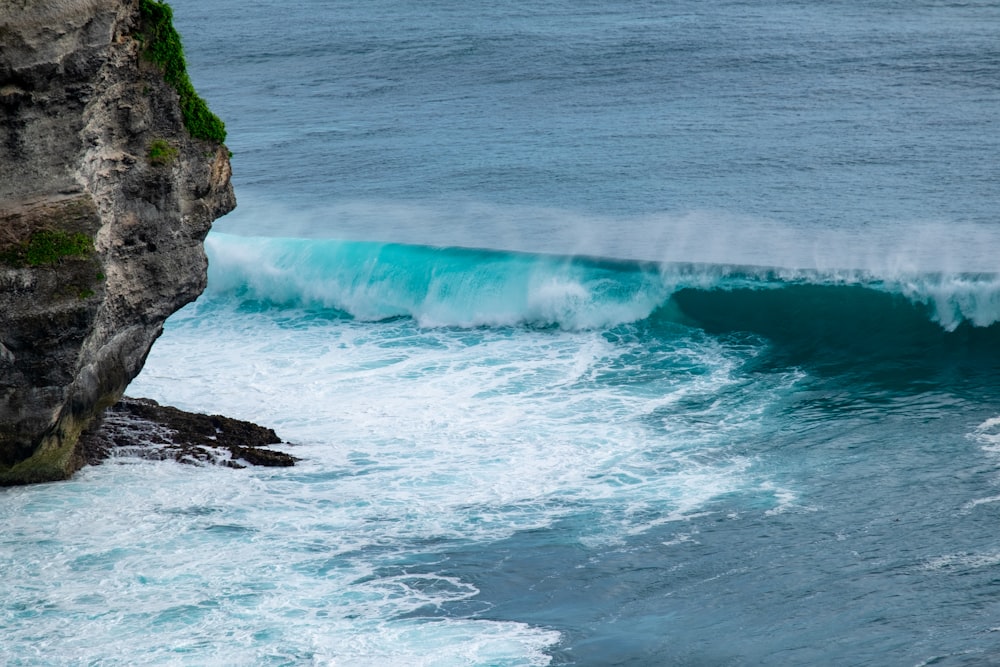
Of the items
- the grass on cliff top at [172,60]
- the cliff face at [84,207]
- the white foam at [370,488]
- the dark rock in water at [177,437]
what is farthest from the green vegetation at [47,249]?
the dark rock in water at [177,437]

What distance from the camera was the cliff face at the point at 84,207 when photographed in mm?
11961

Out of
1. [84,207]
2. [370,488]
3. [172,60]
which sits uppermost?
[172,60]

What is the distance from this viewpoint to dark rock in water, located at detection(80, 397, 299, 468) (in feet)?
53.3

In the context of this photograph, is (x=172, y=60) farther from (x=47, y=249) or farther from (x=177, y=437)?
(x=177, y=437)

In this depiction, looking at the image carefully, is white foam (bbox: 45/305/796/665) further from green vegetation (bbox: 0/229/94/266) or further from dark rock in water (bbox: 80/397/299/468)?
green vegetation (bbox: 0/229/94/266)

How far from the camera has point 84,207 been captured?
41.3 feet

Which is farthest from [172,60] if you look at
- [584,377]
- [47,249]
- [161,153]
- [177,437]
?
[584,377]

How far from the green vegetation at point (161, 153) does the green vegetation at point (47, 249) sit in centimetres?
130

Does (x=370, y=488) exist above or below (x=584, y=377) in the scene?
below

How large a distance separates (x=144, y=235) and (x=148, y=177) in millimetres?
651

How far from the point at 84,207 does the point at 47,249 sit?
574 mm

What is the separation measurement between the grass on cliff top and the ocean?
4.39 m

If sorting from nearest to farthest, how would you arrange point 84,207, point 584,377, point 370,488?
1. point 84,207
2. point 370,488
3. point 584,377

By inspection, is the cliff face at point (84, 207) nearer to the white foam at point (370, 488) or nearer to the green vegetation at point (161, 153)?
the green vegetation at point (161, 153)
